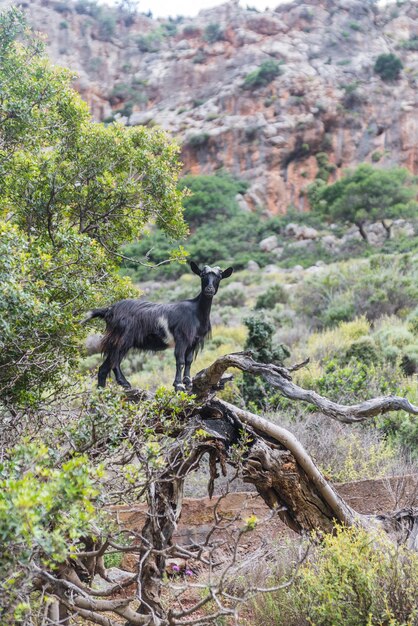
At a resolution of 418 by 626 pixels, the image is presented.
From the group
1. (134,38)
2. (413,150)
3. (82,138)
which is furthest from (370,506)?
(134,38)

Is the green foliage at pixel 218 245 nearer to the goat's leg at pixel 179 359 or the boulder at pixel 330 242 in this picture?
the boulder at pixel 330 242

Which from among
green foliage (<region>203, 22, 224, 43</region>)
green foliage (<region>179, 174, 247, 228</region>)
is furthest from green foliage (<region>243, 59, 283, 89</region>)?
green foliage (<region>179, 174, 247, 228</region>)

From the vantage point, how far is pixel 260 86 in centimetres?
4309

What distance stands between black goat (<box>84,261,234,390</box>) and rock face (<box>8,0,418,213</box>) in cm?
3391

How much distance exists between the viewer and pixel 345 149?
1592 inches

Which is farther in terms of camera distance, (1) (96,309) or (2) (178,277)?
(2) (178,277)

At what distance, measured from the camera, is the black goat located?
5.28 meters

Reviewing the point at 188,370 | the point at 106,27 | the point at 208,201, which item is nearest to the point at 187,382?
the point at 188,370

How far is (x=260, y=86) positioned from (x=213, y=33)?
1089 cm

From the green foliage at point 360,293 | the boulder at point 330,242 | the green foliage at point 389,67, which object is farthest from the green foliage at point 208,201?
the green foliage at point 360,293

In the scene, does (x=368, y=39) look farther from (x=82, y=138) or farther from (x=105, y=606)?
(x=105, y=606)

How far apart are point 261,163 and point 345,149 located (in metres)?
5.62

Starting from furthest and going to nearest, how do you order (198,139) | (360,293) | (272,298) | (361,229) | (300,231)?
(198,139) → (300,231) → (361,229) → (272,298) → (360,293)

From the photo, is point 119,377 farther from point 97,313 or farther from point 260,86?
point 260,86
